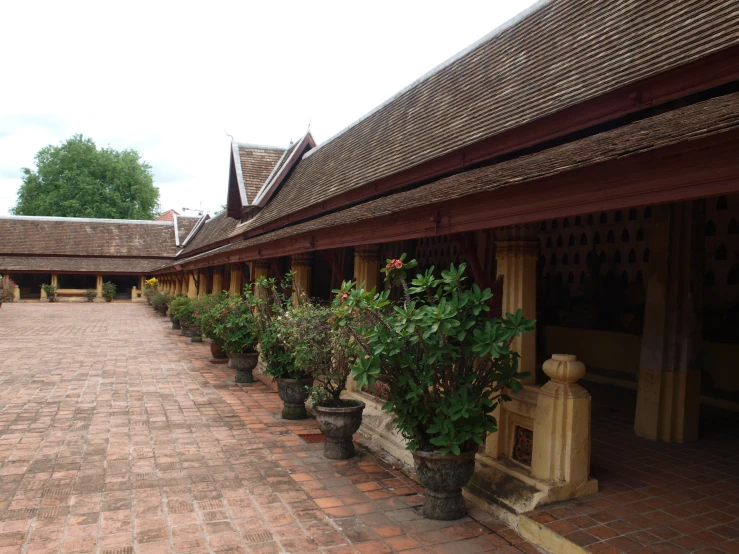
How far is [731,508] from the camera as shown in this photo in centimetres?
401

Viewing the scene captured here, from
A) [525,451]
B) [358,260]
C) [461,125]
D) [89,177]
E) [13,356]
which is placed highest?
[89,177]

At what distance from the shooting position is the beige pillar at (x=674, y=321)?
17.4ft

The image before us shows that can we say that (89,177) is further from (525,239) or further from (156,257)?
(525,239)

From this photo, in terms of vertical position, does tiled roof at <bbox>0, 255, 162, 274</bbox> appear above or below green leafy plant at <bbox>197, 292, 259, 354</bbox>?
above

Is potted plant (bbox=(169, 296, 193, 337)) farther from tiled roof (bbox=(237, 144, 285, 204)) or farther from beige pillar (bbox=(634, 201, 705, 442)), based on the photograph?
beige pillar (bbox=(634, 201, 705, 442))

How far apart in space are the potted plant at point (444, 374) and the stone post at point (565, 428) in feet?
0.95

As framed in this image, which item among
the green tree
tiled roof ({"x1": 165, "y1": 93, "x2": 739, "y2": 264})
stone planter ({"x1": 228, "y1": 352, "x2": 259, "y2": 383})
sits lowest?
stone planter ({"x1": 228, "y1": 352, "x2": 259, "y2": 383})

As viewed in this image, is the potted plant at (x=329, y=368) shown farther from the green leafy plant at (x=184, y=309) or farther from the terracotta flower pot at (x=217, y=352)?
the green leafy plant at (x=184, y=309)

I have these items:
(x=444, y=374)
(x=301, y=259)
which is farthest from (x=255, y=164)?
(x=444, y=374)

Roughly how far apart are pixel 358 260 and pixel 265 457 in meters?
2.91

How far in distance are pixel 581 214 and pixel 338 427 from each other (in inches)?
126

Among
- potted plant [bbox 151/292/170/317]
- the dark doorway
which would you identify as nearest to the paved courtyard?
potted plant [bbox 151/292/170/317]

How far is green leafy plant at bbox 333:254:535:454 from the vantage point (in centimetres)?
396

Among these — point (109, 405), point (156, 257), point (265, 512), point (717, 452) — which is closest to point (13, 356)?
point (109, 405)
